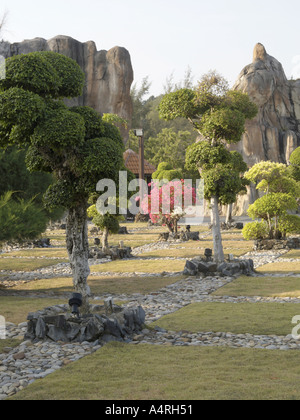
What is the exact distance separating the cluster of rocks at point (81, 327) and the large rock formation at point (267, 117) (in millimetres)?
29708

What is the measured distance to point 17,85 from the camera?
28.8 feet

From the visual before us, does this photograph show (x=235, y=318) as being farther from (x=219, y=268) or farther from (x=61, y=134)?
(x=219, y=268)

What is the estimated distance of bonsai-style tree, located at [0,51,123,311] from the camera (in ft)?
27.6

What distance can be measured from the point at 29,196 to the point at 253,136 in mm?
27378

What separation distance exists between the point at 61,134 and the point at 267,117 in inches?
1307

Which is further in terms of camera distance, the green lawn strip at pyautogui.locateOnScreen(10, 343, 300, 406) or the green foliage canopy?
the green foliage canopy

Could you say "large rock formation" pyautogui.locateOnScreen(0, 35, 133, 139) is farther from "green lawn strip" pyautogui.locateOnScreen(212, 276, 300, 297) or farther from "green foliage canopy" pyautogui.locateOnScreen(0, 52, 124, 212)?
"green foliage canopy" pyautogui.locateOnScreen(0, 52, 124, 212)

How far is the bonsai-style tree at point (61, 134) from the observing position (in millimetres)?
8422

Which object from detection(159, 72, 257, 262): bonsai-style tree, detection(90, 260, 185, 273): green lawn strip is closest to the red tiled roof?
detection(90, 260, 185, 273): green lawn strip

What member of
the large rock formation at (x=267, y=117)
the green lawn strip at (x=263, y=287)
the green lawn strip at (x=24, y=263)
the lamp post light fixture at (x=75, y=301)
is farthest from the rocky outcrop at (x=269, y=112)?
the lamp post light fixture at (x=75, y=301)

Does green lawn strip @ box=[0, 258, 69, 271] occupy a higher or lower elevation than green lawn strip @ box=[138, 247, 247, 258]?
lower

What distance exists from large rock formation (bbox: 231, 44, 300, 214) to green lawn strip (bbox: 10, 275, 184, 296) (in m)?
24.2

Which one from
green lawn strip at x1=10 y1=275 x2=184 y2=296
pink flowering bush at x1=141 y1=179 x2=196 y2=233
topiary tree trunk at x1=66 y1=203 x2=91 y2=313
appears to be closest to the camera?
topiary tree trunk at x1=66 y1=203 x2=91 y2=313

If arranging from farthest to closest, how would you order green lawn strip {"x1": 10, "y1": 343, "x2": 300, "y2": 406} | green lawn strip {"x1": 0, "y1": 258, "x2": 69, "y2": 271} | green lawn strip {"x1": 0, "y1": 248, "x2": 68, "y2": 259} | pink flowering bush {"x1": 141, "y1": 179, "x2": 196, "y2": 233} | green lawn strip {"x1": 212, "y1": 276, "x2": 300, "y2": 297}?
pink flowering bush {"x1": 141, "y1": 179, "x2": 196, "y2": 233}, green lawn strip {"x1": 0, "y1": 248, "x2": 68, "y2": 259}, green lawn strip {"x1": 0, "y1": 258, "x2": 69, "y2": 271}, green lawn strip {"x1": 212, "y1": 276, "x2": 300, "y2": 297}, green lawn strip {"x1": 10, "y1": 343, "x2": 300, "y2": 406}
